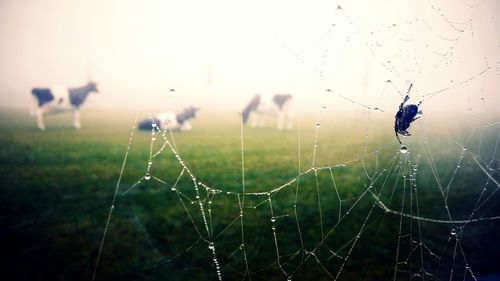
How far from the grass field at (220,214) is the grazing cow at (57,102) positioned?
255mm

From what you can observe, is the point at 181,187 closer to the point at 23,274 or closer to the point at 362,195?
the point at 23,274

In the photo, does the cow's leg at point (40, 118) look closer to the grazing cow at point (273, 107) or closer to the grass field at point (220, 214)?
the grass field at point (220, 214)

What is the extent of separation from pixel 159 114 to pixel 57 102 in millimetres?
3094

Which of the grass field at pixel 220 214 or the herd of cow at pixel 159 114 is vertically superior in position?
the herd of cow at pixel 159 114

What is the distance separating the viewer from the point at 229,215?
13.4ft

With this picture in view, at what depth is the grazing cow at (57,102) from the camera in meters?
6.02

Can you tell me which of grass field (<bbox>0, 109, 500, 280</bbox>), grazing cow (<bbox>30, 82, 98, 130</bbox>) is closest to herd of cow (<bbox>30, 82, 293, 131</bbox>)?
grazing cow (<bbox>30, 82, 98, 130</bbox>)

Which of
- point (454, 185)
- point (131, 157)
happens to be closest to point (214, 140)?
point (131, 157)

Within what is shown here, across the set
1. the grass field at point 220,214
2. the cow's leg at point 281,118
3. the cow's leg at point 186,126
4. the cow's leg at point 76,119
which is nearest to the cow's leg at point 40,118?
the grass field at point 220,214

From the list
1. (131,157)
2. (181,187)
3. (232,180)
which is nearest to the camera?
(181,187)

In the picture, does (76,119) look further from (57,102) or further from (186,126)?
(186,126)

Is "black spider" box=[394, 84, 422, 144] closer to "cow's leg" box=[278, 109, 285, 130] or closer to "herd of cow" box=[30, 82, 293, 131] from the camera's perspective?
"herd of cow" box=[30, 82, 293, 131]

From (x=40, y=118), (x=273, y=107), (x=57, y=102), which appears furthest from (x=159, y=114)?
(x=273, y=107)

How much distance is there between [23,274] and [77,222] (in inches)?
34.1
